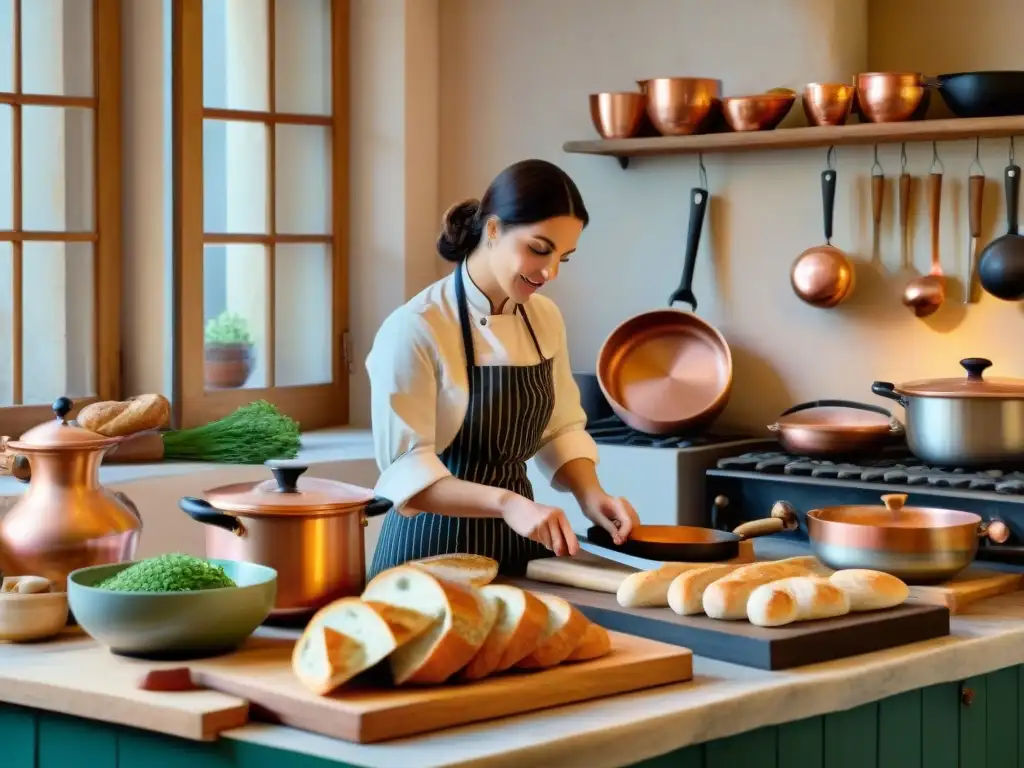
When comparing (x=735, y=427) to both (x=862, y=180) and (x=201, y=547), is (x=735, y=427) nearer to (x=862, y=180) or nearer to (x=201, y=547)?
(x=862, y=180)

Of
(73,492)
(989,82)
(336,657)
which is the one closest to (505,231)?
(73,492)

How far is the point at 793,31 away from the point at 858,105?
333 mm

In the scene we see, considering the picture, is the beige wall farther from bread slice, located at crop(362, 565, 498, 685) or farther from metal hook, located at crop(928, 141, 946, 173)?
bread slice, located at crop(362, 565, 498, 685)

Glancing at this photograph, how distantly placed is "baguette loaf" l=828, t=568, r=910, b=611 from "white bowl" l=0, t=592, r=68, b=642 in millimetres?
1111

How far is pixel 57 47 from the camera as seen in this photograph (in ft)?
13.7

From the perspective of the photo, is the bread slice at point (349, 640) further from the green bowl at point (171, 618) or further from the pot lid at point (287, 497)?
the pot lid at point (287, 497)

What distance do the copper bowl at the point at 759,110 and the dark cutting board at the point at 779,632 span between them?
82.0 inches

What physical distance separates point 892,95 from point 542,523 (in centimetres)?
193

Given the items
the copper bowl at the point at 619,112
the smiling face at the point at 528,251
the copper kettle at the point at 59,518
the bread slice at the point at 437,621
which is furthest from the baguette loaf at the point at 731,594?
the copper bowl at the point at 619,112

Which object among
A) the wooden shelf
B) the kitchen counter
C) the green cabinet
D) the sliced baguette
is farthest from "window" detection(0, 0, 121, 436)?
the sliced baguette

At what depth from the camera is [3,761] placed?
1.95m

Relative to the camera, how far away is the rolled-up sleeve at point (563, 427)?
289cm

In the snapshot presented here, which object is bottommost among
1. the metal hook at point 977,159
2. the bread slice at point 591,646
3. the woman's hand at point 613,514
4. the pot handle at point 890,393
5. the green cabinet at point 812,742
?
the green cabinet at point 812,742

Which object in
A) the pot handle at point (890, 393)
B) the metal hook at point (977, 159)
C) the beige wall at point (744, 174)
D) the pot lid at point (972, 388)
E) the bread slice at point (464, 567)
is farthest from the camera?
the beige wall at point (744, 174)
